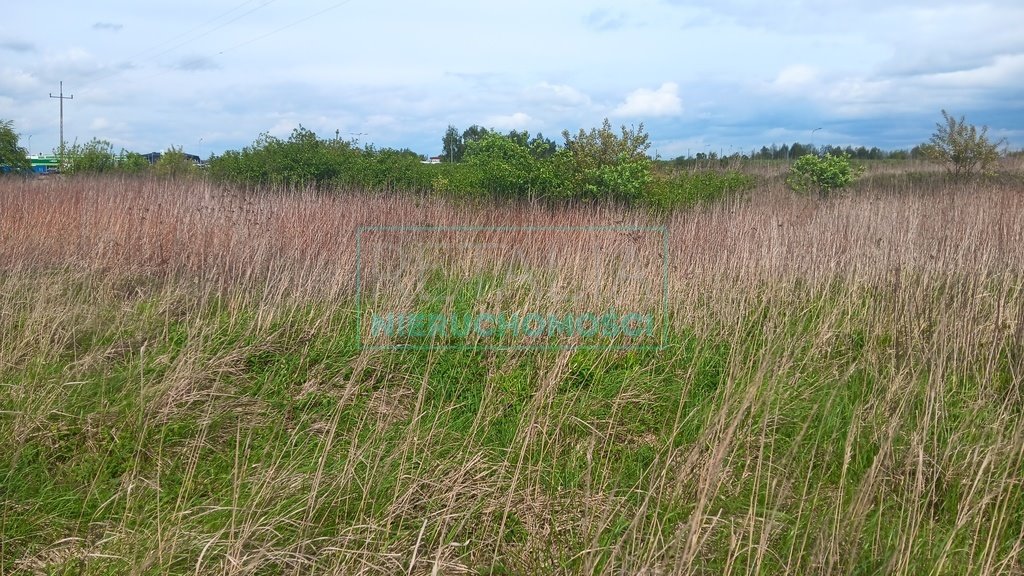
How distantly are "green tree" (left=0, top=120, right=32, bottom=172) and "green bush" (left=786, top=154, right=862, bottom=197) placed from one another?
20.4m

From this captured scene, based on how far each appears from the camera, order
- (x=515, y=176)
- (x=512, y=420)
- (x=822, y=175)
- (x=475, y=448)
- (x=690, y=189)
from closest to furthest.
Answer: (x=475, y=448)
(x=512, y=420)
(x=515, y=176)
(x=690, y=189)
(x=822, y=175)

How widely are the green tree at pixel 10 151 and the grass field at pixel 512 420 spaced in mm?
15594

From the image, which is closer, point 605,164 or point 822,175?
point 605,164

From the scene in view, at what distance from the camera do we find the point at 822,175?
1429 cm

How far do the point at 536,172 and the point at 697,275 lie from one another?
6542 millimetres

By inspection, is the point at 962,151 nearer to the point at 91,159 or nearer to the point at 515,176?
the point at 515,176

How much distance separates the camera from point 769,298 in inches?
209

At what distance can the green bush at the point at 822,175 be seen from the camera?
46.7 ft

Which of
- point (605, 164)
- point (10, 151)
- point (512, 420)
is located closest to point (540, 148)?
point (605, 164)

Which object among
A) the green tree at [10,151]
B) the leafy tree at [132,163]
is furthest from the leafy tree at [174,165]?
the green tree at [10,151]

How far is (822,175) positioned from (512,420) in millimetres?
12752

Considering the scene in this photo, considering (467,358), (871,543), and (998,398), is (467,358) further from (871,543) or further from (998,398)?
(998,398)

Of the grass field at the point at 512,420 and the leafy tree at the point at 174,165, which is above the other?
the leafy tree at the point at 174,165

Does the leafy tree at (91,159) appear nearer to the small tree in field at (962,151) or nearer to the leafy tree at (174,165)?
the leafy tree at (174,165)
